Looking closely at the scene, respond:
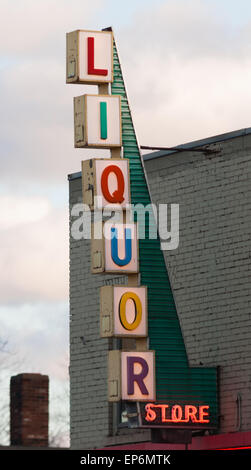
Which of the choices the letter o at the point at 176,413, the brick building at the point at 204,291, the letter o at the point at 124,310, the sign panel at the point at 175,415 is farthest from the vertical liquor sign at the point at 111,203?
Answer: the brick building at the point at 204,291

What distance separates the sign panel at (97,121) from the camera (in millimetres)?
26594

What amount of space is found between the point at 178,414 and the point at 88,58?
667cm

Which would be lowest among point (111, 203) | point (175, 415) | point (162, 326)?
point (175, 415)

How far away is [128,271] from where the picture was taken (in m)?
26.3

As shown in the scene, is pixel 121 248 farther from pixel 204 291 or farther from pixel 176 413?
pixel 176 413

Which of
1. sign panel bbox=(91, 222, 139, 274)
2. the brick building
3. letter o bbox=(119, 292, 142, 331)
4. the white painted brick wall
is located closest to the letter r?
letter o bbox=(119, 292, 142, 331)

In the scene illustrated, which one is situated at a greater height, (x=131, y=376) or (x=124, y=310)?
(x=124, y=310)

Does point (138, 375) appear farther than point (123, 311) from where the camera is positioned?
No

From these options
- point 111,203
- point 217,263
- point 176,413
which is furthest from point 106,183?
point 176,413

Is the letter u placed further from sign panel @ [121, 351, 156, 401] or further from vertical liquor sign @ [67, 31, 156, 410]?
sign panel @ [121, 351, 156, 401]

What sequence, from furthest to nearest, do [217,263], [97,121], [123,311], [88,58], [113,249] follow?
[217,263] → [88,58] → [97,121] → [113,249] → [123,311]

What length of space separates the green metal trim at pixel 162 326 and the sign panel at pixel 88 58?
475mm

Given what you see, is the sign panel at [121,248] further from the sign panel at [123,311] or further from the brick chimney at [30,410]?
the brick chimney at [30,410]
